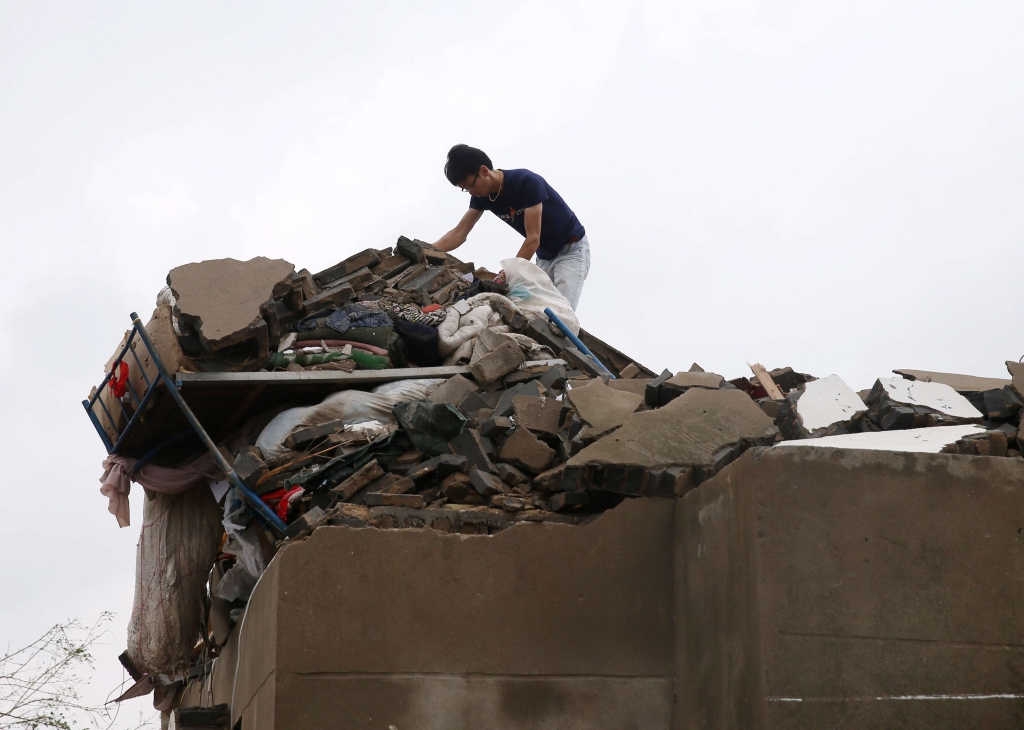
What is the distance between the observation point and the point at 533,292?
773cm

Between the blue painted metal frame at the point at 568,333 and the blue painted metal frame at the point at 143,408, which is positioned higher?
the blue painted metal frame at the point at 568,333

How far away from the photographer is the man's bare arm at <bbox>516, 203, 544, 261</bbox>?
27.0 feet

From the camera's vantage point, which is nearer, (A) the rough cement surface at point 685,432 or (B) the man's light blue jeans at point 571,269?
(A) the rough cement surface at point 685,432

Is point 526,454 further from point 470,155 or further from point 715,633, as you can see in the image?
point 470,155

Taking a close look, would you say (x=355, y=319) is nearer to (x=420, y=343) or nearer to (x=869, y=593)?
(x=420, y=343)

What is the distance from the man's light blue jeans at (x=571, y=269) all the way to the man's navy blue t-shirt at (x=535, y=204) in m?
0.06

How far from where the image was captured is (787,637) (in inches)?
147

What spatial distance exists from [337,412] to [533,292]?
236 cm

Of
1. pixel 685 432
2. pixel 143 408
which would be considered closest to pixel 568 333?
pixel 685 432

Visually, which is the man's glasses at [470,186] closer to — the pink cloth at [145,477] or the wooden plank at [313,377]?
the wooden plank at [313,377]

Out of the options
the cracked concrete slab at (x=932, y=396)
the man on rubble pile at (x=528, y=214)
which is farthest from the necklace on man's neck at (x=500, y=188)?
the cracked concrete slab at (x=932, y=396)

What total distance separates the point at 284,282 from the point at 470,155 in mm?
2278

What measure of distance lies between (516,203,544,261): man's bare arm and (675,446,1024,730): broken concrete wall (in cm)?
444

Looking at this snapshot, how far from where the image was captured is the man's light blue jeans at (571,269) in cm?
884
